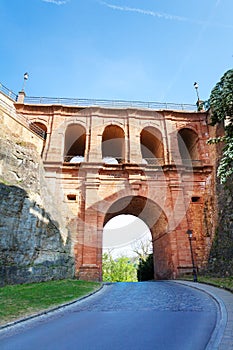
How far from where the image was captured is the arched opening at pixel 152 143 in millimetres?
19906

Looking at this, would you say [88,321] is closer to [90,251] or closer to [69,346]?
[69,346]

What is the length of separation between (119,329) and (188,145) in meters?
19.7

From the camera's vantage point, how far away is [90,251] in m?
15.1

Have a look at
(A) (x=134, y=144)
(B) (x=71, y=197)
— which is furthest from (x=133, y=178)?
(B) (x=71, y=197)

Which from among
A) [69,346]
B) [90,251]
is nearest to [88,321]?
[69,346]

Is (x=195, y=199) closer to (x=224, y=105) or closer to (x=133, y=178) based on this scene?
(x=133, y=178)

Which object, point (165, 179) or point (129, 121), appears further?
point (129, 121)

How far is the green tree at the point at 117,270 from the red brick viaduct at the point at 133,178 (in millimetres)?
28916

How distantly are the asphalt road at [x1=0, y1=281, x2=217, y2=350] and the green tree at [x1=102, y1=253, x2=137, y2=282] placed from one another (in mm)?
42667

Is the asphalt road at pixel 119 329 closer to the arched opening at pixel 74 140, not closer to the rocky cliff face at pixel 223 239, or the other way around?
the rocky cliff face at pixel 223 239

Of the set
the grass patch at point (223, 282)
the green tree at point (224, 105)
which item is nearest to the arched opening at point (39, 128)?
the green tree at point (224, 105)

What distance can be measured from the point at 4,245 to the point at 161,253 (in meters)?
12.1

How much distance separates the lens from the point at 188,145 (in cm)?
2189

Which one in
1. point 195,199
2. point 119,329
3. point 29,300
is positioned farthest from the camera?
point 195,199
